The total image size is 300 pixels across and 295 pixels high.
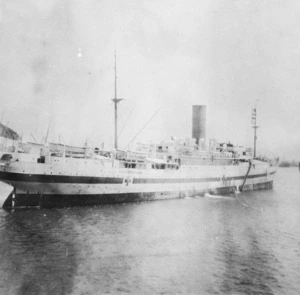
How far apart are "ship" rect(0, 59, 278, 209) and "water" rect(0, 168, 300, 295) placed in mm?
1707

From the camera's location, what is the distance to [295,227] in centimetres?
1806

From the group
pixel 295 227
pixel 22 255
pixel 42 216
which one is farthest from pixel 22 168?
pixel 295 227

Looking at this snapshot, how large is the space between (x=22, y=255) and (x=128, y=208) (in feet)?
36.9

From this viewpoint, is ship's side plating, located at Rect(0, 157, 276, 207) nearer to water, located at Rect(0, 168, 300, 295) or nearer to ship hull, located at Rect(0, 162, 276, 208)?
ship hull, located at Rect(0, 162, 276, 208)

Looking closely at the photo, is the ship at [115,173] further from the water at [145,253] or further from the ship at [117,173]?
the water at [145,253]

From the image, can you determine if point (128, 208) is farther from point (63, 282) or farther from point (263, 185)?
point (263, 185)

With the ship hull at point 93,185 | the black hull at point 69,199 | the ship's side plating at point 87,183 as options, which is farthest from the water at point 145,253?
the ship's side plating at point 87,183

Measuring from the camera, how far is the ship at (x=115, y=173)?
2105 cm

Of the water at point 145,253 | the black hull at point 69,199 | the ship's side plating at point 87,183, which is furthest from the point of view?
the black hull at point 69,199

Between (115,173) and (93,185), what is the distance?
2.06 m

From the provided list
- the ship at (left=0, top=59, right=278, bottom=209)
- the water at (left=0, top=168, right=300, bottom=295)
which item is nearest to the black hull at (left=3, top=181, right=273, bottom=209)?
the ship at (left=0, top=59, right=278, bottom=209)

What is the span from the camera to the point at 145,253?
12539 mm

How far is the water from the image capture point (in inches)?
381

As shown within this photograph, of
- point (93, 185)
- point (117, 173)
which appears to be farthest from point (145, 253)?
point (117, 173)
